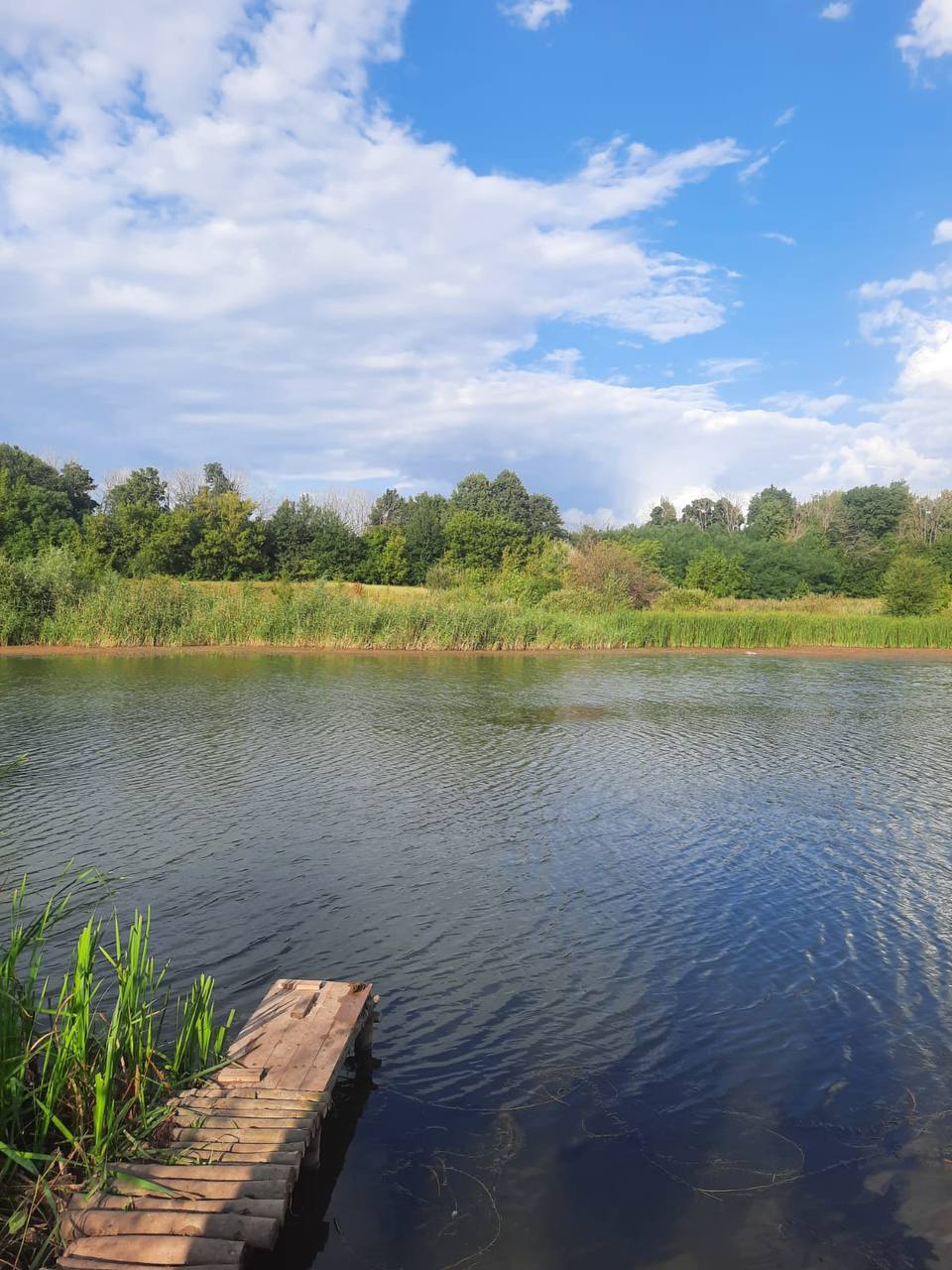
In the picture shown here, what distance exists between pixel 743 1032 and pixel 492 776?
759 centimetres

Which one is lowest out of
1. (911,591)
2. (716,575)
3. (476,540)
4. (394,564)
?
(911,591)

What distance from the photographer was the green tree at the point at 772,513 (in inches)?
3349

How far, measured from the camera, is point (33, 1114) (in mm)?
4469

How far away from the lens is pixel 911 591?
4212cm

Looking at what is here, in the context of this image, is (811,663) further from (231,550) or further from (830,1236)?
(231,550)

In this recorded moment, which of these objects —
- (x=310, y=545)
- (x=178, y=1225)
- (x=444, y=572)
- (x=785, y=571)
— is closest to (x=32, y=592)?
(x=444, y=572)

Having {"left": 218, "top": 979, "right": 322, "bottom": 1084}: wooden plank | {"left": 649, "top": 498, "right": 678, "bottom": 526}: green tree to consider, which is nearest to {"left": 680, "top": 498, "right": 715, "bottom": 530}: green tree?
{"left": 649, "top": 498, "right": 678, "bottom": 526}: green tree

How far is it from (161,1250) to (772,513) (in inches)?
3644

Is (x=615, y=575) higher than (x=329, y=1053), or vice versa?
(x=615, y=575)

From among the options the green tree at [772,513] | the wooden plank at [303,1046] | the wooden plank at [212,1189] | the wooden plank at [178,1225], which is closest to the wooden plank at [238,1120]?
the wooden plank at [303,1046]

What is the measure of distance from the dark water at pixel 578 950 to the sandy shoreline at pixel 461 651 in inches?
587

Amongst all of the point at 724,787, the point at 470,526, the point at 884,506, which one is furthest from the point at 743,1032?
the point at 884,506

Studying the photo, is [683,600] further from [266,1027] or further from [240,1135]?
[240,1135]

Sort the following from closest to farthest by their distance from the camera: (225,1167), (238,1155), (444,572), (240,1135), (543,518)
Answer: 1. (225,1167)
2. (238,1155)
3. (240,1135)
4. (444,572)
5. (543,518)
